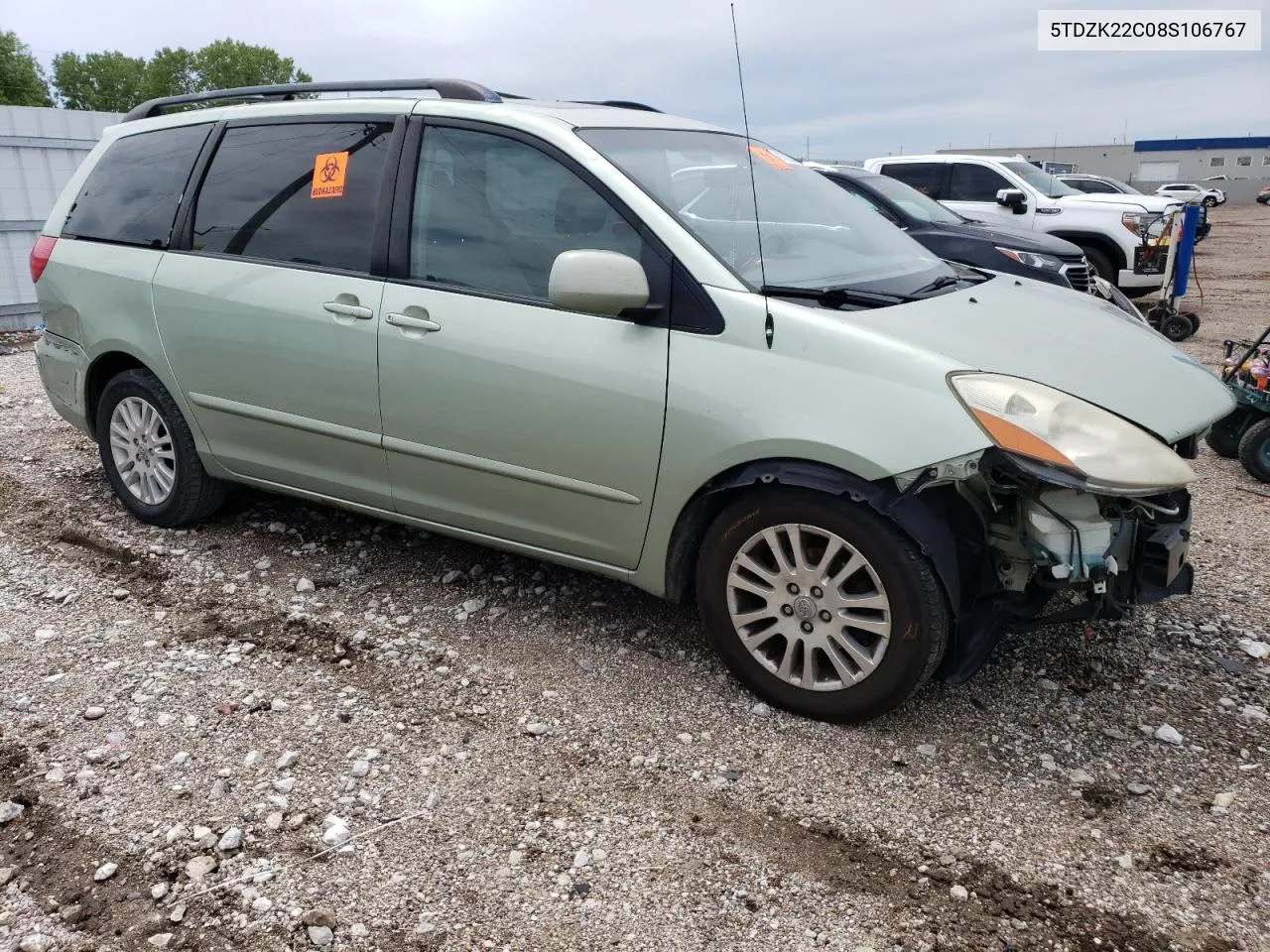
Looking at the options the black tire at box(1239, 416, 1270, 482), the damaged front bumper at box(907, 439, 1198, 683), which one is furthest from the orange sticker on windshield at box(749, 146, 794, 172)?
the black tire at box(1239, 416, 1270, 482)

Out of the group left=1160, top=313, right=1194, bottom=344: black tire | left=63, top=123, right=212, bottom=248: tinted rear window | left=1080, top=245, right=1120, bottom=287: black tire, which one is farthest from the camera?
left=1080, top=245, right=1120, bottom=287: black tire

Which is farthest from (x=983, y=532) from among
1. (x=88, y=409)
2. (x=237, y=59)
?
(x=237, y=59)

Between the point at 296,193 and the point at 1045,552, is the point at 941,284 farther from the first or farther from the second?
the point at 296,193

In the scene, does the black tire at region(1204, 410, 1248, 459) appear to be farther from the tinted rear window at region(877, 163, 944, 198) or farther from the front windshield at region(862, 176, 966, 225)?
the tinted rear window at region(877, 163, 944, 198)

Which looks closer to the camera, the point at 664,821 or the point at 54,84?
the point at 664,821

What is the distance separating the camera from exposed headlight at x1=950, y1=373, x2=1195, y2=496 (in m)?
2.67

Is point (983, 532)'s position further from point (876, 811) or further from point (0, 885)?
point (0, 885)

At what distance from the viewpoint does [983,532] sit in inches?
114

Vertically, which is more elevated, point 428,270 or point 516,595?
point 428,270

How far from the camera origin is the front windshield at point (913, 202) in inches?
365

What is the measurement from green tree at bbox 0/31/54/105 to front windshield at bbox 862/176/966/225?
76.7 m

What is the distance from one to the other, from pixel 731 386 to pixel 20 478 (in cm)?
451

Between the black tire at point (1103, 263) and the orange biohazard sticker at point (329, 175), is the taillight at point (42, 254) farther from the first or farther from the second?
the black tire at point (1103, 263)

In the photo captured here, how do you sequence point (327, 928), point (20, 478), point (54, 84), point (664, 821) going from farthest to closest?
point (54, 84) < point (20, 478) < point (664, 821) < point (327, 928)
